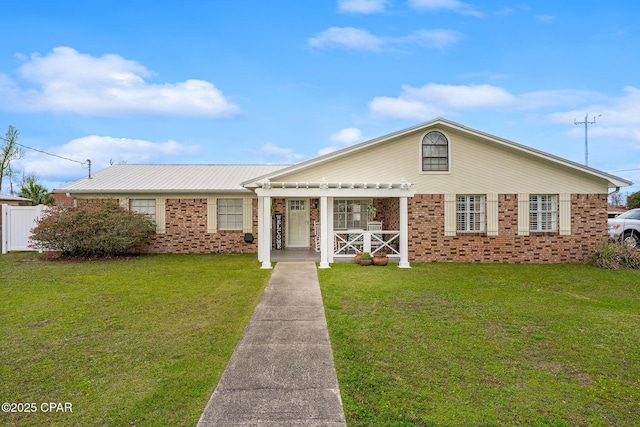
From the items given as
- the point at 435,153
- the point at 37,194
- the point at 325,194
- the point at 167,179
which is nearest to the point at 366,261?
the point at 325,194

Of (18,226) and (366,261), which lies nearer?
(366,261)

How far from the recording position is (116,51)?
14.4 m

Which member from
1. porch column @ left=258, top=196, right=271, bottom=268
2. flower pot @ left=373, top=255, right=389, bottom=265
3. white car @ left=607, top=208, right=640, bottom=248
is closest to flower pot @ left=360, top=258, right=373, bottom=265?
flower pot @ left=373, top=255, right=389, bottom=265

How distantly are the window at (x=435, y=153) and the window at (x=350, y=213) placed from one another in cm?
352

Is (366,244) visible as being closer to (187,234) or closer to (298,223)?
(298,223)

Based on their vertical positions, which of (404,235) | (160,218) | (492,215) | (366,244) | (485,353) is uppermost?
(492,215)

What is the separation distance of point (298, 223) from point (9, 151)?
2964 centimetres

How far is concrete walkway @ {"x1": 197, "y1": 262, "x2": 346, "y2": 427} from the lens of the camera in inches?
116

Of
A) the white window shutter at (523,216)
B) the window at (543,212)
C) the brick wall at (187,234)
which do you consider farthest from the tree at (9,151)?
the window at (543,212)

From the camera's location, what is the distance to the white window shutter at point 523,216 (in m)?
12.5

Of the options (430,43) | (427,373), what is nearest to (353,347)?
(427,373)

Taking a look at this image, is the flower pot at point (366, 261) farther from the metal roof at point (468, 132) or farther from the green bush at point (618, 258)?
the green bush at point (618, 258)

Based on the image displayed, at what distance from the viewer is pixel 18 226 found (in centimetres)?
1520

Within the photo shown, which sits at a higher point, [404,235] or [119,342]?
[404,235]
